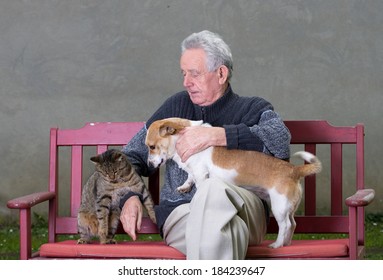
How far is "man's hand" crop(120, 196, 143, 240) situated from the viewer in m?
4.20

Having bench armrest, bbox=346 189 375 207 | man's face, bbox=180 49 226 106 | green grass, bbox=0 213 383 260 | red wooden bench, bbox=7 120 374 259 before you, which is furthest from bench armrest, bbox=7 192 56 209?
green grass, bbox=0 213 383 260

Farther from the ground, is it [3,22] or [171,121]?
[3,22]

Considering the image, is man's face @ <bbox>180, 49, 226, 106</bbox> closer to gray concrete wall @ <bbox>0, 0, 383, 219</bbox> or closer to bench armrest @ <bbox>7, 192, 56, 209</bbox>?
bench armrest @ <bbox>7, 192, 56, 209</bbox>

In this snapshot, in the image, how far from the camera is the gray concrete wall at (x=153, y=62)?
877cm

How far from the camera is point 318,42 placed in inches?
348

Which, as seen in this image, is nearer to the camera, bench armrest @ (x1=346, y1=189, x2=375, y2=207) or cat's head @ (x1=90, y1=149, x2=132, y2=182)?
bench armrest @ (x1=346, y1=189, x2=375, y2=207)

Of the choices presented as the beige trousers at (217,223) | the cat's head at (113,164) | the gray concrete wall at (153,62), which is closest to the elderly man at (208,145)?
the beige trousers at (217,223)

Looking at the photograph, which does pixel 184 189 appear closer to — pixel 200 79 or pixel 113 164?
pixel 113 164

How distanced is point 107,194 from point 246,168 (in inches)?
29.2

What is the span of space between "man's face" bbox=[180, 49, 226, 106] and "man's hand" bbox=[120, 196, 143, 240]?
582mm

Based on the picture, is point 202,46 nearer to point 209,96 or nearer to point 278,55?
point 209,96

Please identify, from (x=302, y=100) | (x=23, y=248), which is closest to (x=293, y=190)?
(x=23, y=248)

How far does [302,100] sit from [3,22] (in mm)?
3055
